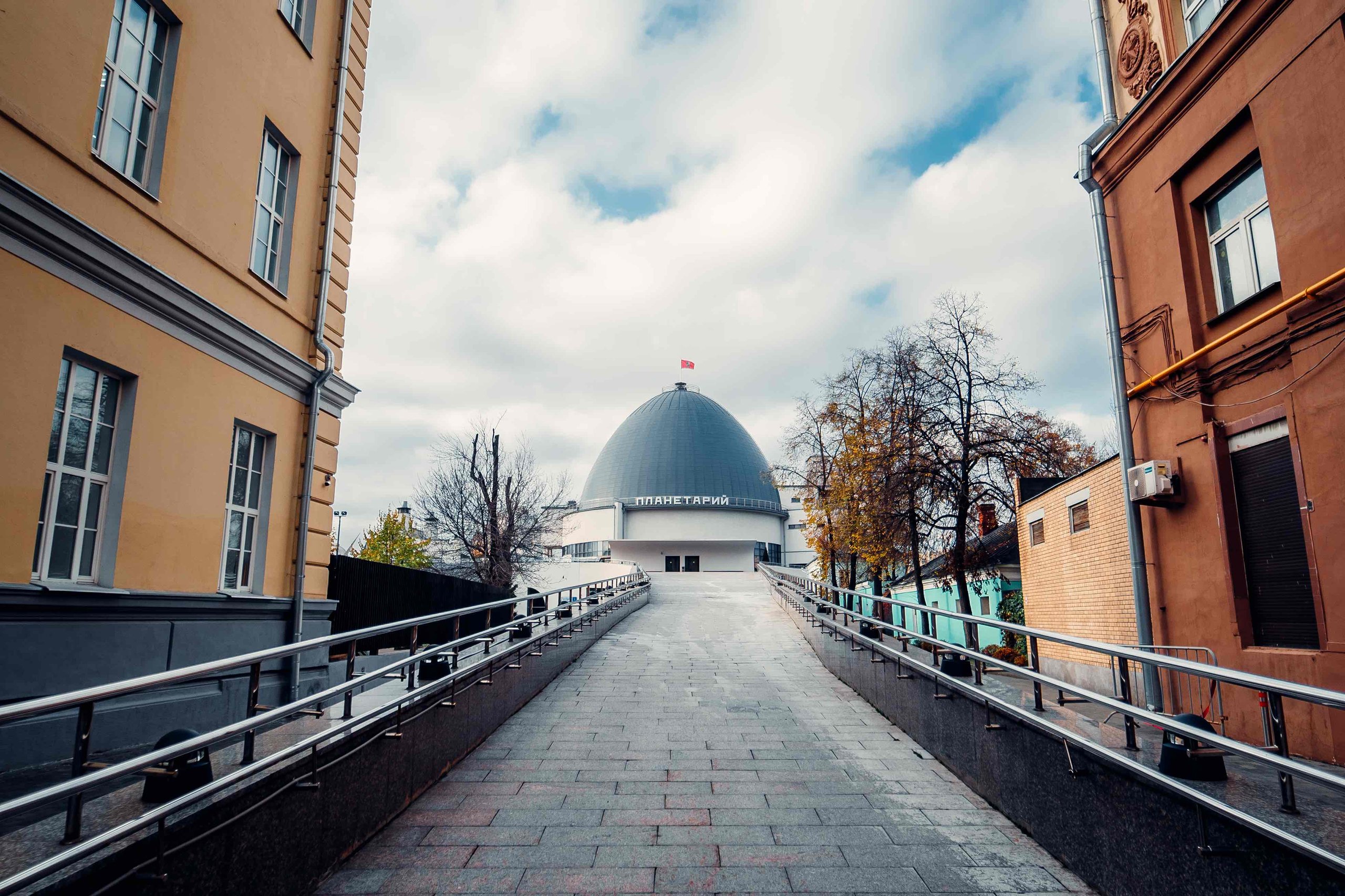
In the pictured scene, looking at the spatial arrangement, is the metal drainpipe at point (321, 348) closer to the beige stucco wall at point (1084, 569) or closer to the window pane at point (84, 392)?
the window pane at point (84, 392)

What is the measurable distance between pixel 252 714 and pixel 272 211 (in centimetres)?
764

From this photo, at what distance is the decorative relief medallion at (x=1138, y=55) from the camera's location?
1034 cm

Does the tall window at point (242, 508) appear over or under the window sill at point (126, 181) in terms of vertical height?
under

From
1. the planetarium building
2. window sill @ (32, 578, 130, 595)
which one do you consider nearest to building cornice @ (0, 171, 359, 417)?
window sill @ (32, 578, 130, 595)

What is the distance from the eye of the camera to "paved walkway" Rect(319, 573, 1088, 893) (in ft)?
15.3

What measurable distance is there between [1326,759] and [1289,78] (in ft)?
20.4

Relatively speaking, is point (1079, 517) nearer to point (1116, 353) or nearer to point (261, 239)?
point (1116, 353)

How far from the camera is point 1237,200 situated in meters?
8.95

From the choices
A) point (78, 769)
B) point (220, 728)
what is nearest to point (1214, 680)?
point (78, 769)

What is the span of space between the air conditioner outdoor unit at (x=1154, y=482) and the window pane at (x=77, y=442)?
35.4 ft

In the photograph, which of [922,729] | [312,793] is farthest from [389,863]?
[922,729]

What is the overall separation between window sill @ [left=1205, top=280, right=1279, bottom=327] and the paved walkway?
18.5 ft

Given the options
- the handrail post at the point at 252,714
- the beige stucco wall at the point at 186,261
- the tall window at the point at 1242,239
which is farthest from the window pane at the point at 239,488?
the tall window at the point at 1242,239

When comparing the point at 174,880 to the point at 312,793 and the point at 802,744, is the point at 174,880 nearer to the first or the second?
the point at 312,793
